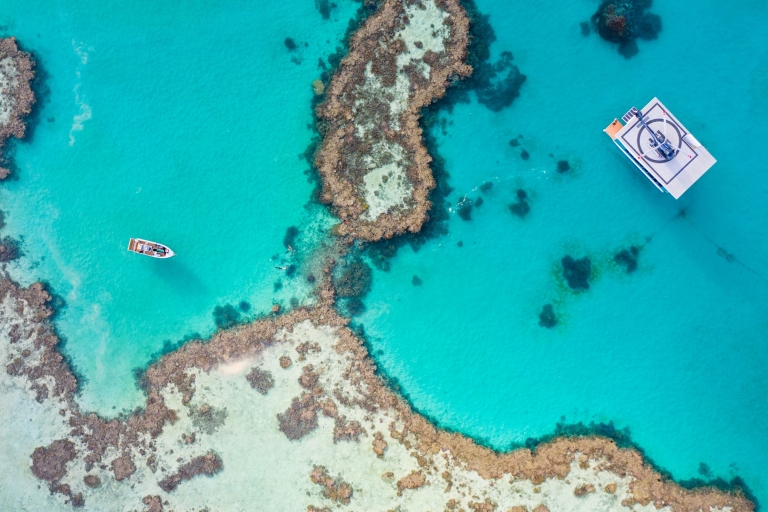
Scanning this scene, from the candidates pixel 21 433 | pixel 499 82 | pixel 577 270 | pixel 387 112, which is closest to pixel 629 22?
pixel 499 82

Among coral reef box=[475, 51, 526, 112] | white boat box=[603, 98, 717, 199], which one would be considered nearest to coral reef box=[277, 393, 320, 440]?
coral reef box=[475, 51, 526, 112]

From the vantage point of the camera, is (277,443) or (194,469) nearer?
(277,443)

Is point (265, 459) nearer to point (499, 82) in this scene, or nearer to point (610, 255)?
point (610, 255)

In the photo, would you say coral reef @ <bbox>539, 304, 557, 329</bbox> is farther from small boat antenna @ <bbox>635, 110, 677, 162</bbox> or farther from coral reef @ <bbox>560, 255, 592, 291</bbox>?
small boat antenna @ <bbox>635, 110, 677, 162</bbox>

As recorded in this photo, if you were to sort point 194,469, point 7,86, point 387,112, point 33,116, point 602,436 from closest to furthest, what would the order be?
point 602,436
point 387,112
point 194,469
point 7,86
point 33,116

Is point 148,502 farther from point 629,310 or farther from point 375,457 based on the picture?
point 629,310

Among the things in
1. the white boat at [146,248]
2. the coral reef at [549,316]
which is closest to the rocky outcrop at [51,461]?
the white boat at [146,248]

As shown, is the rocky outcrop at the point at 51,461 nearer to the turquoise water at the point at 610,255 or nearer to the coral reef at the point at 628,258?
the turquoise water at the point at 610,255
